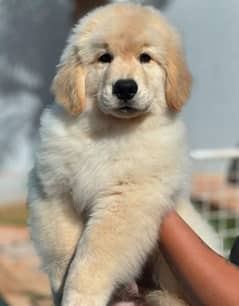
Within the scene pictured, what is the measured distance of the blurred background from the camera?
775 centimetres

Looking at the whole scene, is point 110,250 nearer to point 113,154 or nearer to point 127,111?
point 113,154

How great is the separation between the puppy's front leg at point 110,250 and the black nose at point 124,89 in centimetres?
35

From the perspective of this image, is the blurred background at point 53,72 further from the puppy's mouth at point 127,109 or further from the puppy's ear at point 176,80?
the puppy's mouth at point 127,109

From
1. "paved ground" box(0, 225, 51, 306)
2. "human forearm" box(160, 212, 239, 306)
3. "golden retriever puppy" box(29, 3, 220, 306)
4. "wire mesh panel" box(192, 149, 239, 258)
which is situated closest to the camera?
"human forearm" box(160, 212, 239, 306)

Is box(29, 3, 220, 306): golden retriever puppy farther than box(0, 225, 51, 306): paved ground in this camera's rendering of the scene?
No

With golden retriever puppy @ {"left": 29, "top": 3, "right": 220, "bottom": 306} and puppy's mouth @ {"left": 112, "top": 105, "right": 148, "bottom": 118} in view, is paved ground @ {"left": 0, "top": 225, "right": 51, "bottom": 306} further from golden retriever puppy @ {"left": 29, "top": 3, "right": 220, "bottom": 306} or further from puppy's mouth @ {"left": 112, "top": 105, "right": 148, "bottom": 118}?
puppy's mouth @ {"left": 112, "top": 105, "right": 148, "bottom": 118}

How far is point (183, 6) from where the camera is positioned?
27.7ft

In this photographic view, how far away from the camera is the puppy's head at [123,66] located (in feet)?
7.37

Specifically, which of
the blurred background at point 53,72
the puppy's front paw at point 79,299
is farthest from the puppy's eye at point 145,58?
the blurred background at point 53,72

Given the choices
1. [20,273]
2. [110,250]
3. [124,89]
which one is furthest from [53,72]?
[110,250]

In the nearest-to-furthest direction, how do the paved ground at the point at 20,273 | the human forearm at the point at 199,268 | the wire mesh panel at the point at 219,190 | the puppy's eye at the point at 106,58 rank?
the human forearm at the point at 199,268
the puppy's eye at the point at 106,58
the paved ground at the point at 20,273
the wire mesh panel at the point at 219,190

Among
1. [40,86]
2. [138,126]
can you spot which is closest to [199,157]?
[138,126]

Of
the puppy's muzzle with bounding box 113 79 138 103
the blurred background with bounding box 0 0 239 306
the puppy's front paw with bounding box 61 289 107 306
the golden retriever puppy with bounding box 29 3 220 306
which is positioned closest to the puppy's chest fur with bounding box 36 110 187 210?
the golden retriever puppy with bounding box 29 3 220 306

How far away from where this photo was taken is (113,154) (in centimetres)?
234
